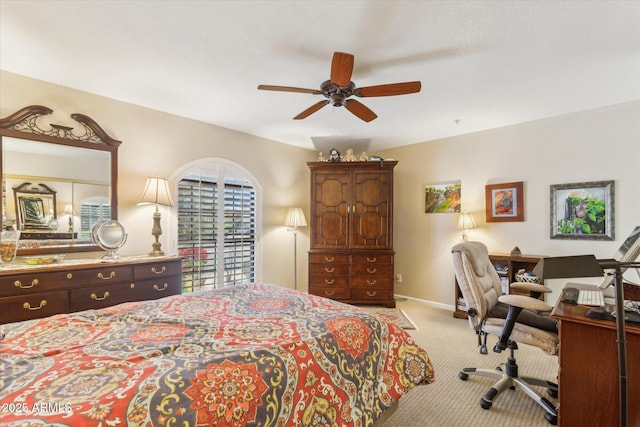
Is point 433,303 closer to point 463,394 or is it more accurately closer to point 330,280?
point 330,280

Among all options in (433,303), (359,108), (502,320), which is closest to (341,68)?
(359,108)

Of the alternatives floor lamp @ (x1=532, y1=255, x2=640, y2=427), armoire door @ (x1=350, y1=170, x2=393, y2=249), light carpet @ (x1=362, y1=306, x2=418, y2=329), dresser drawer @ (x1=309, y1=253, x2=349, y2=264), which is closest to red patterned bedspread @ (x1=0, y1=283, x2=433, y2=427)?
floor lamp @ (x1=532, y1=255, x2=640, y2=427)

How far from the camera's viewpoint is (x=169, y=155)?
344 centimetres

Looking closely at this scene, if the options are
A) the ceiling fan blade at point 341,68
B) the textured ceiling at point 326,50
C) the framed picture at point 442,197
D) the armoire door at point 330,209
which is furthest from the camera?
the armoire door at point 330,209

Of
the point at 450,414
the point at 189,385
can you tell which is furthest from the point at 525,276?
the point at 189,385

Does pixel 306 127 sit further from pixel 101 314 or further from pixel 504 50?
pixel 101 314

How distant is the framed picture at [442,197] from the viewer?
428cm

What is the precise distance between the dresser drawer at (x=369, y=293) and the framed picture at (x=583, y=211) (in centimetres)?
219

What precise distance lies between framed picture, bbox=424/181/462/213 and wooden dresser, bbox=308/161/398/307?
688 millimetres

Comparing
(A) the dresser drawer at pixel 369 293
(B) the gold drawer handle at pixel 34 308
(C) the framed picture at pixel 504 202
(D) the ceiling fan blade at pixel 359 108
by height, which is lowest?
(A) the dresser drawer at pixel 369 293

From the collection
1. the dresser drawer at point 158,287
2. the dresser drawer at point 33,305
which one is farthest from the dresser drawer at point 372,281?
the dresser drawer at point 33,305

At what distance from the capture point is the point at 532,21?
1.84m

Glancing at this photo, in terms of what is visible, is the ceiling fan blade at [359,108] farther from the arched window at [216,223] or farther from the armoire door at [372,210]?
the arched window at [216,223]

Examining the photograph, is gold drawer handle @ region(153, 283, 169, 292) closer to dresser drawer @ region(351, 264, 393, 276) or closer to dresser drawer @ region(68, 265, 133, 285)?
dresser drawer @ region(68, 265, 133, 285)
